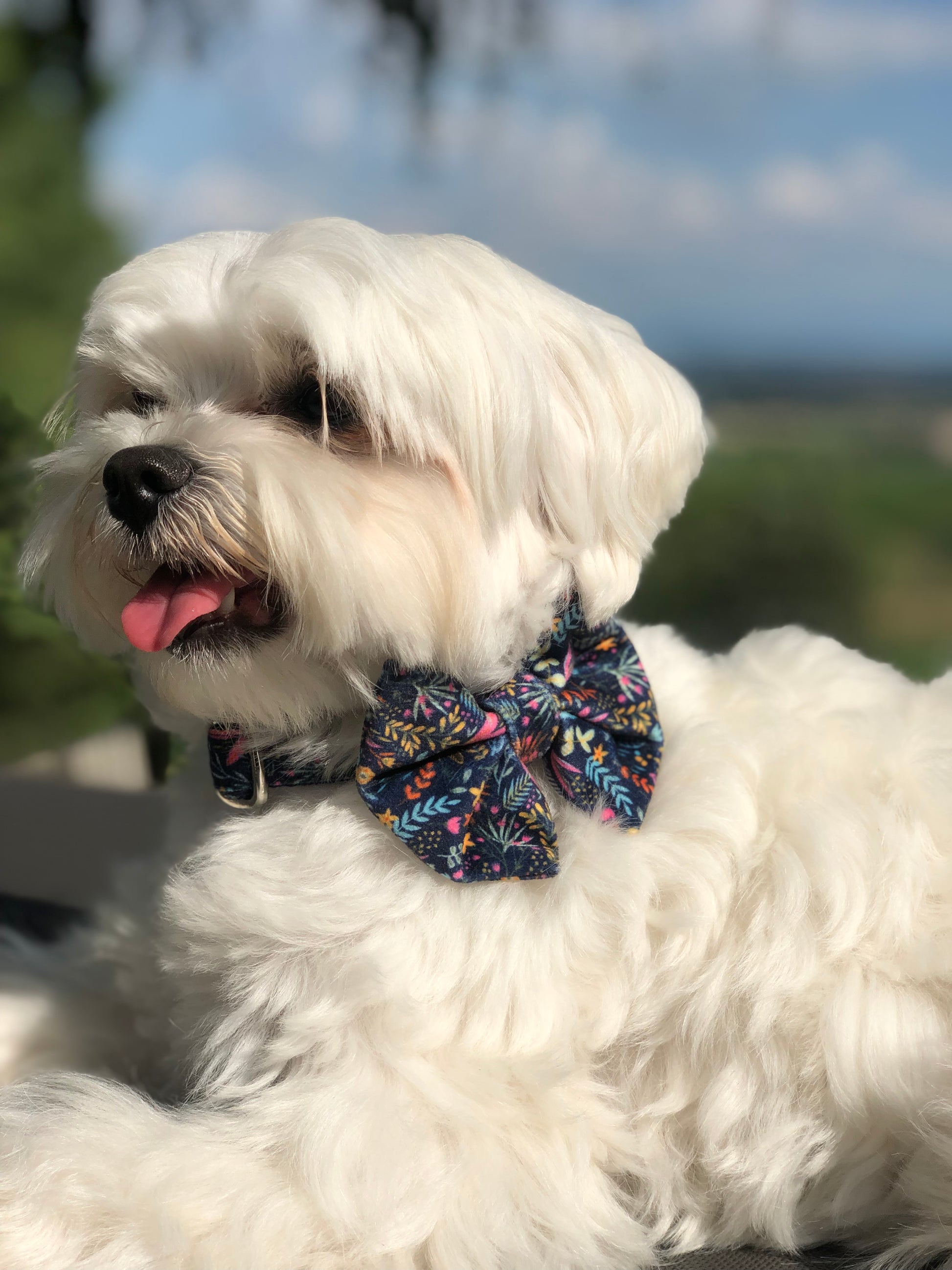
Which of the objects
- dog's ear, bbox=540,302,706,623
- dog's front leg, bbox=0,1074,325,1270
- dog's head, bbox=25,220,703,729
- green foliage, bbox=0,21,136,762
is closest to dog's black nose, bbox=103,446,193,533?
dog's head, bbox=25,220,703,729

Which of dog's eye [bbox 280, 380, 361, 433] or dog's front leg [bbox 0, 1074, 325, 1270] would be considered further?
dog's eye [bbox 280, 380, 361, 433]

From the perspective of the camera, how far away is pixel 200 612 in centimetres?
126

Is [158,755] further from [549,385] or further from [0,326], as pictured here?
[549,385]

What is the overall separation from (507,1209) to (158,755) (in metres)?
2.13

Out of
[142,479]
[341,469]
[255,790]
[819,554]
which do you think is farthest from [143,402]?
[819,554]

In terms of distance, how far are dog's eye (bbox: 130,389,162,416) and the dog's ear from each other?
0.54m

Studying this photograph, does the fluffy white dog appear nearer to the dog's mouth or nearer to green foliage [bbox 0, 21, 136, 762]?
the dog's mouth

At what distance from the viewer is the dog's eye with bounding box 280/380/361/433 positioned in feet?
4.10

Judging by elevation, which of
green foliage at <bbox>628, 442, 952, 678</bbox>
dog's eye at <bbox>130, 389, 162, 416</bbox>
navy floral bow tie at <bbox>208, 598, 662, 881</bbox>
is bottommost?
green foliage at <bbox>628, 442, 952, 678</bbox>

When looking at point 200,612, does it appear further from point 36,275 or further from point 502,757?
point 36,275

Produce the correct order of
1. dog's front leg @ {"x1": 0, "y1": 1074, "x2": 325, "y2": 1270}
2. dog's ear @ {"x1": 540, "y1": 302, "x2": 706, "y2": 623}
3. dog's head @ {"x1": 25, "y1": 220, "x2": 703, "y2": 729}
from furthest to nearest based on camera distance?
dog's ear @ {"x1": 540, "y1": 302, "x2": 706, "y2": 623} → dog's head @ {"x1": 25, "y1": 220, "x2": 703, "y2": 729} → dog's front leg @ {"x1": 0, "y1": 1074, "x2": 325, "y2": 1270}

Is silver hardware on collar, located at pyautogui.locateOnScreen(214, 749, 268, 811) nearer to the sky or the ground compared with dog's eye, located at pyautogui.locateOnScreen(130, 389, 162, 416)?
nearer to the ground

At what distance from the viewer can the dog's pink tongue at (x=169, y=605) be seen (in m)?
1.25

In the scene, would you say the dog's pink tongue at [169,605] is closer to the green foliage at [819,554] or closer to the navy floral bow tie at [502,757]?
the navy floral bow tie at [502,757]
